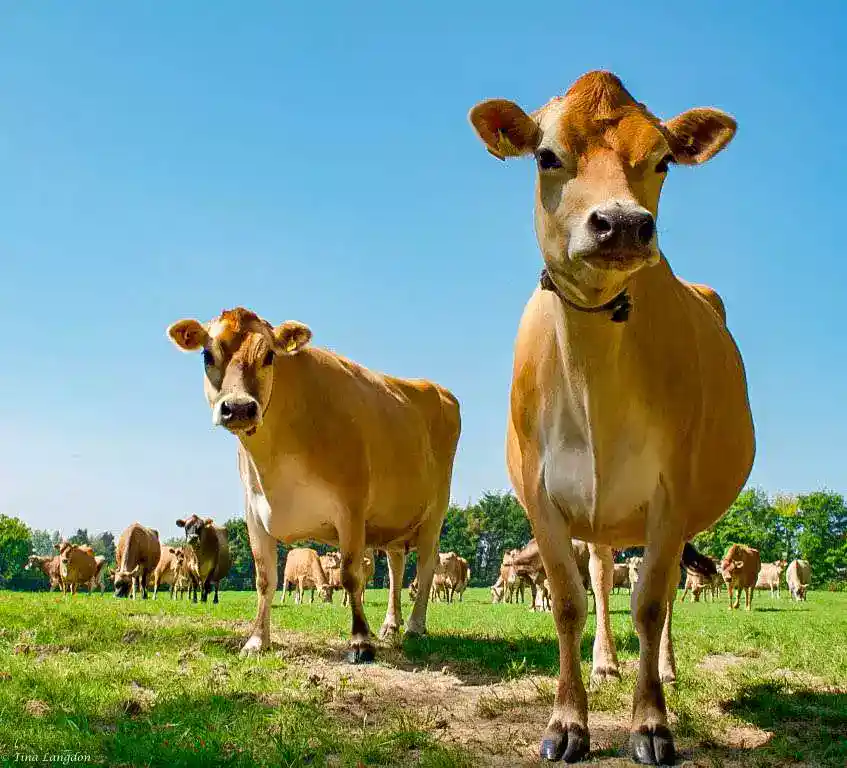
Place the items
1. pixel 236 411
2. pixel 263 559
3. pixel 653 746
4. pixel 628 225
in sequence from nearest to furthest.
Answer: pixel 628 225
pixel 653 746
pixel 236 411
pixel 263 559

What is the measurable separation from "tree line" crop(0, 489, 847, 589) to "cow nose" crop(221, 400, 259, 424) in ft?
180

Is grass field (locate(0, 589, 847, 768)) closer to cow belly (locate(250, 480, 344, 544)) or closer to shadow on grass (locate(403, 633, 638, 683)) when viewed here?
shadow on grass (locate(403, 633, 638, 683))

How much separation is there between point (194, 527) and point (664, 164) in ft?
72.9

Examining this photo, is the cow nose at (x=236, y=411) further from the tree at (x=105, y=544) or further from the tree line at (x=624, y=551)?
the tree at (x=105, y=544)

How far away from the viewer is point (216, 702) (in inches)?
199

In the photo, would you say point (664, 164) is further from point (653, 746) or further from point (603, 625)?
point (603, 625)

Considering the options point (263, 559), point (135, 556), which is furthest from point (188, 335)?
point (135, 556)

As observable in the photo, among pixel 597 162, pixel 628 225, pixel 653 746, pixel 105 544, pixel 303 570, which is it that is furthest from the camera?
pixel 105 544

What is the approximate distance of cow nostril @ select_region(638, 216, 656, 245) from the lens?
3527 millimetres

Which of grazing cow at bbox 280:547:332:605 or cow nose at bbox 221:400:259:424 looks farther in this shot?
grazing cow at bbox 280:547:332:605

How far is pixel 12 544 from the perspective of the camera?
9694 cm

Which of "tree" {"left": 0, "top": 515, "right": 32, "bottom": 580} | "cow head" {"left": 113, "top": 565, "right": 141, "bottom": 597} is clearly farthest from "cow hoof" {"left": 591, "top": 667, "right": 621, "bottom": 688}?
"tree" {"left": 0, "top": 515, "right": 32, "bottom": 580}

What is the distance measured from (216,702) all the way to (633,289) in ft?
11.9

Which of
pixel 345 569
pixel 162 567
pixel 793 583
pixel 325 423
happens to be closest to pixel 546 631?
pixel 345 569
